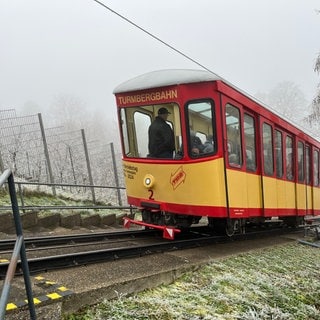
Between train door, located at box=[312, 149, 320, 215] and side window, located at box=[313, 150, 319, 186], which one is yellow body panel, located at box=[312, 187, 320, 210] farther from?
side window, located at box=[313, 150, 319, 186]

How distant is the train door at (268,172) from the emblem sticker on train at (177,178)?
2.03 m

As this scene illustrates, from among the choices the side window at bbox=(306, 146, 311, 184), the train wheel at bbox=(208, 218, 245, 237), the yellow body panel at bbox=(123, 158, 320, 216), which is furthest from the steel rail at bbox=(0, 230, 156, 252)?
the side window at bbox=(306, 146, 311, 184)

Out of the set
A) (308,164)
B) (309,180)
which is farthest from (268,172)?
(309,180)

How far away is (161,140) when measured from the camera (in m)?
7.24

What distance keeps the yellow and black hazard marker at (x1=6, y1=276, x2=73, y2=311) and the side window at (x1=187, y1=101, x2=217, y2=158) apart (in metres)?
3.41

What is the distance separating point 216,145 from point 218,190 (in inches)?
28.3

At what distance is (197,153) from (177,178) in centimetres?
52

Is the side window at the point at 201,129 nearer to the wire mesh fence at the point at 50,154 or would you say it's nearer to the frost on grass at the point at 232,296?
the frost on grass at the point at 232,296

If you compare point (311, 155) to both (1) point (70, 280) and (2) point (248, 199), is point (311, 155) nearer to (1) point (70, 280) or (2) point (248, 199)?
(2) point (248, 199)

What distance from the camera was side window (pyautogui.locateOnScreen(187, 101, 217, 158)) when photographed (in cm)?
671

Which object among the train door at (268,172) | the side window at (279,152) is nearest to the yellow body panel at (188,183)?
the train door at (268,172)

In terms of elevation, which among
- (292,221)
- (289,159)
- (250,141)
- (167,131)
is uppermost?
(167,131)

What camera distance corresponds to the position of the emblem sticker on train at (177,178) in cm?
682

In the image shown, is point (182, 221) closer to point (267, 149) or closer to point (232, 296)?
point (267, 149)
